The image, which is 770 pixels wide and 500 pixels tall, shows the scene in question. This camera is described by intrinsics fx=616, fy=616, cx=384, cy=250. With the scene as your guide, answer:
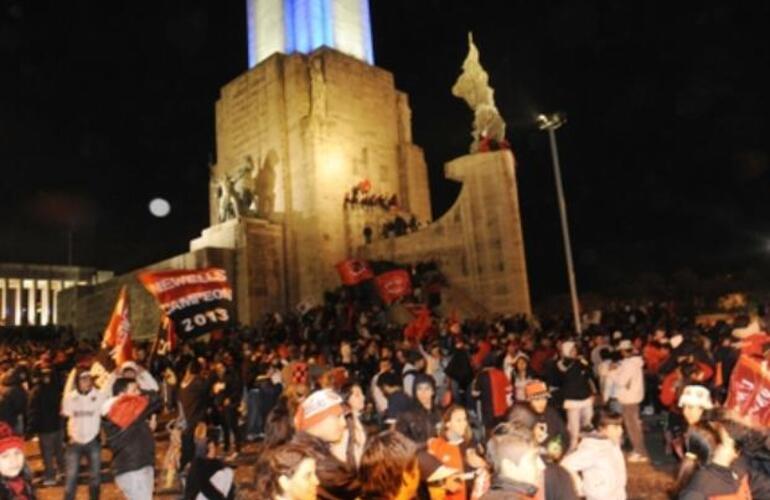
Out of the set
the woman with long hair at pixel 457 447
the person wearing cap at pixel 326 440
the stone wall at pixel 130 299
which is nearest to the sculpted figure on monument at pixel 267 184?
the stone wall at pixel 130 299

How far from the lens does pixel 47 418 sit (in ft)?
28.2

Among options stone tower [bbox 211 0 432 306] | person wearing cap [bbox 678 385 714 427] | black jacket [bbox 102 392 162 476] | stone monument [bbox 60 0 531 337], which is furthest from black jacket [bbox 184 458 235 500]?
stone tower [bbox 211 0 432 306]

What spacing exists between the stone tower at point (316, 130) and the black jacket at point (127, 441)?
→ 24683 mm

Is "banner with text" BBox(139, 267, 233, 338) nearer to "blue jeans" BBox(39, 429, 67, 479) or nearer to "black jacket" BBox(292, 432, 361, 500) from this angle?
"blue jeans" BBox(39, 429, 67, 479)

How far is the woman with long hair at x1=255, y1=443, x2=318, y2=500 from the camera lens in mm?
2533

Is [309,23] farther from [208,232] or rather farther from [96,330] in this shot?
[96,330]

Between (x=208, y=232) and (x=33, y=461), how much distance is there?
21.3 meters

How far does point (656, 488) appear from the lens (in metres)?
6.87

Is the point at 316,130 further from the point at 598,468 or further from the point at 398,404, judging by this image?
the point at 598,468

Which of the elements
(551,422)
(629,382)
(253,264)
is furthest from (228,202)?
(551,422)

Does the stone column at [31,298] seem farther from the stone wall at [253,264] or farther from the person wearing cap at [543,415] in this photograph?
the person wearing cap at [543,415]

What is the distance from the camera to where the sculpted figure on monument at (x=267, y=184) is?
109 feet

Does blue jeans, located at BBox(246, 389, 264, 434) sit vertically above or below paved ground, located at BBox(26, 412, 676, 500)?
above

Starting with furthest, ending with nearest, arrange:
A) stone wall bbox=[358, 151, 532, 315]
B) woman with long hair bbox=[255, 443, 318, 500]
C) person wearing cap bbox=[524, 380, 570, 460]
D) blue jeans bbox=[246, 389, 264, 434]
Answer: stone wall bbox=[358, 151, 532, 315] → blue jeans bbox=[246, 389, 264, 434] → person wearing cap bbox=[524, 380, 570, 460] → woman with long hair bbox=[255, 443, 318, 500]
